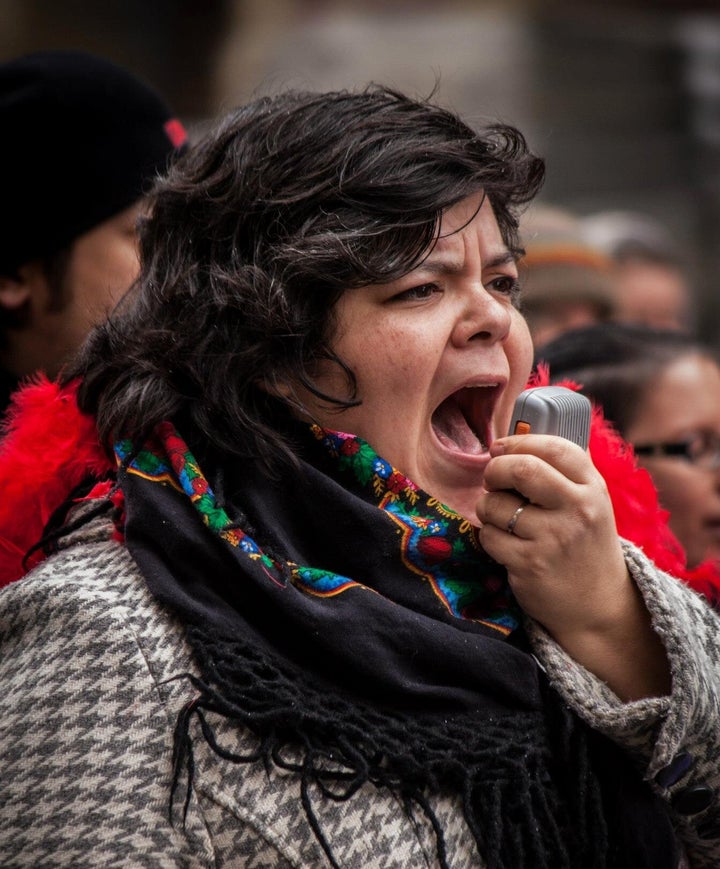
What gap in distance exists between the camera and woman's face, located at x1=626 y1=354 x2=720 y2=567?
2.86 metres

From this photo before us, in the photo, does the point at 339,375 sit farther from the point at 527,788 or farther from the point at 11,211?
the point at 11,211

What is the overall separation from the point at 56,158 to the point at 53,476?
39.2 inches

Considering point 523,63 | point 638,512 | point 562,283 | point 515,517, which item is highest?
point 515,517

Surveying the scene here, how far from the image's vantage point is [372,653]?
1572 mm

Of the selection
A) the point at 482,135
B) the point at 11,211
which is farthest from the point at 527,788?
the point at 11,211

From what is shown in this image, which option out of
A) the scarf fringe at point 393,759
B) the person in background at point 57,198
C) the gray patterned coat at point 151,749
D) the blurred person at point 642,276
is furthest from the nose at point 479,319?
the blurred person at point 642,276

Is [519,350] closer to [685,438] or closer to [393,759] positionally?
[393,759]

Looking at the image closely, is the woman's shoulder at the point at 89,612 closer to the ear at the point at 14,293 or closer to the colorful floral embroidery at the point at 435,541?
the colorful floral embroidery at the point at 435,541

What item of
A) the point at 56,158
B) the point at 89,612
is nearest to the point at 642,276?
the point at 56,158

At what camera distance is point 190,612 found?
1585mm

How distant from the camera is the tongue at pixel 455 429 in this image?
6.17ft

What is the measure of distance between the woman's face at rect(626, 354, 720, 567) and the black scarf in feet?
4.05

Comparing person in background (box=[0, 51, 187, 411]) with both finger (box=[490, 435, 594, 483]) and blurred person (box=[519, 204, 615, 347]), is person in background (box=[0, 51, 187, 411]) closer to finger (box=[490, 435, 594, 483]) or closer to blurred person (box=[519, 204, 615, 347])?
finger (box=[490, 435, 594, 483])

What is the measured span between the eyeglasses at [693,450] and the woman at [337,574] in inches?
44.2
